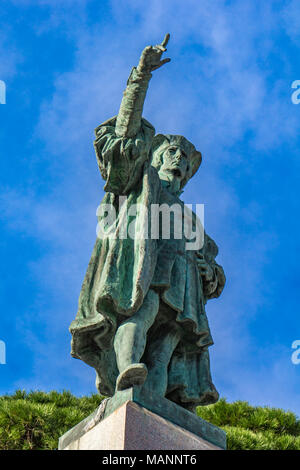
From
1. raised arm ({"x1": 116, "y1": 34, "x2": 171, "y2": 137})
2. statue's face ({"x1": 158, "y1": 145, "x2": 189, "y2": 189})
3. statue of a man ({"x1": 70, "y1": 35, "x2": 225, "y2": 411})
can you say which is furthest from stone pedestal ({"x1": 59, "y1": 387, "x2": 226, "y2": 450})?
statue's face ({"x1": 158, "y1": 145, "x2": 189, "y2": 189})

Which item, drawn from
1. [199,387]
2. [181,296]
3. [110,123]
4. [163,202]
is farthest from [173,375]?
[110,123]

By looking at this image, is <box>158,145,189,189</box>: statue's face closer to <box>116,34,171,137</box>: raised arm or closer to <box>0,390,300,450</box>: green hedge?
<box>116,34,171,137</box>: raised arm

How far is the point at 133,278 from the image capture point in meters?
6.00

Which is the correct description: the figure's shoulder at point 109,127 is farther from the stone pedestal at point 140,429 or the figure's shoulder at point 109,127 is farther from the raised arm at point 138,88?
the stone pedestal at point 140,429

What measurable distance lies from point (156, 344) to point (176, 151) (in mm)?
2403

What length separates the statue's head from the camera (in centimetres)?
746

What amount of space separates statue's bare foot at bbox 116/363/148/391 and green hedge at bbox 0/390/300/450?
28.9 ft

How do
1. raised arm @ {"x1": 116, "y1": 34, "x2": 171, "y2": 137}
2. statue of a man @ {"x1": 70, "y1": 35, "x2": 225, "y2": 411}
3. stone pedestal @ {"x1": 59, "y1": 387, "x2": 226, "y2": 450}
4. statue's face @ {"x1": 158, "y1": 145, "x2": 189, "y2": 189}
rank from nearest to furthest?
1. stone pedestal @ {"x1": 59, "y1": 387, "x2": 226, "y2": 450}
2. statue of a man @ {"x1": 70, "y1": 35, "x2": 225, "y2": 411}
3. raised arm @ {"x1": 116, "y1": 34, "x2": 171, "y2": 137}
4. statue's face @ {"x1": 158, "y1": 145, "x2": 189, "y2": 189}

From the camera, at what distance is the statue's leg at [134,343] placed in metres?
5.28

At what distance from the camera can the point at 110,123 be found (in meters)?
6.78

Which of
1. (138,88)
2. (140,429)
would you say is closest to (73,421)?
(138,88)

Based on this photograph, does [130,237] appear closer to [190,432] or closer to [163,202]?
[163,202]

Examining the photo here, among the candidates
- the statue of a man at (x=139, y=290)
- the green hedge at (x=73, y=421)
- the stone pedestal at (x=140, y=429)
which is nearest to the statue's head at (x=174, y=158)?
the statue of a man at (x=139, y=290)

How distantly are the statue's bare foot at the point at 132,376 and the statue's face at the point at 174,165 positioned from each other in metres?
2.66
